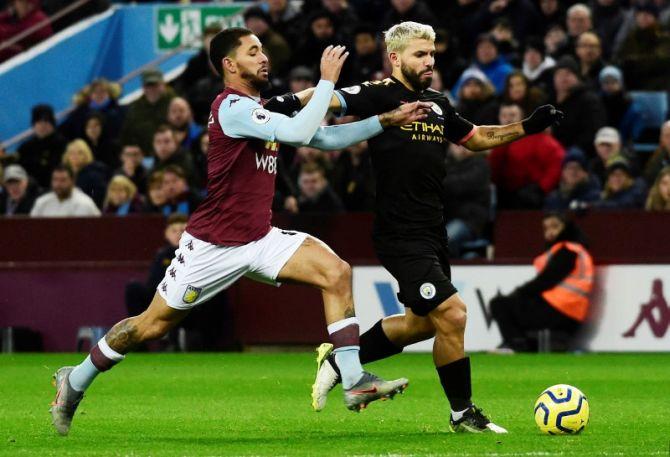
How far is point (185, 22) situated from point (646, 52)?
807cm

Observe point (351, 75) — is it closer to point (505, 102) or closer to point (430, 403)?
point (505, 102)

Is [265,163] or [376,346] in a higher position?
[265,163]

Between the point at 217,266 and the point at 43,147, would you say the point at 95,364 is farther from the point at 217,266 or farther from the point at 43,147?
the point at 43,147

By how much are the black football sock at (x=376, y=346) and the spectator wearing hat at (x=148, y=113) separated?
38.1 ft

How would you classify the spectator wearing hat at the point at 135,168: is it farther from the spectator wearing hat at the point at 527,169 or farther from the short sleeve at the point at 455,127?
the short sleeve at the point at 455,127

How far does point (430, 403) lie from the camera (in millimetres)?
11641

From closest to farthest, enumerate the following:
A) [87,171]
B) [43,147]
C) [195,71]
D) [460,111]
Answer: [460,111] → [87,171] → [43,147] → [195,71]

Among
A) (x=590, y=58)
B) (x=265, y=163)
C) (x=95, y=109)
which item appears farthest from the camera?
(x=95, y=109)

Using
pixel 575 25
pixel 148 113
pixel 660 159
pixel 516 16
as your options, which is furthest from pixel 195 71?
pixel 660 159

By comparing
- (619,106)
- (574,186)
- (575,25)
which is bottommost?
(574,186)

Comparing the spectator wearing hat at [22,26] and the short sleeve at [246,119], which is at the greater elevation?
the spectator wearing hat at [22,26]

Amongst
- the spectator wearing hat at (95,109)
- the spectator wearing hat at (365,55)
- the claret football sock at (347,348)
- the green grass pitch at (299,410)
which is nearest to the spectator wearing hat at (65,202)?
the spectator wearing hat at (95,109)

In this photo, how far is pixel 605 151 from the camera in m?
18.2

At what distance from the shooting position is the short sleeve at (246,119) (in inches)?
349
